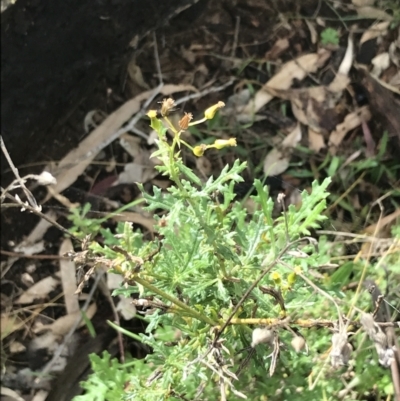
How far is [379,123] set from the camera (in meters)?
1.18

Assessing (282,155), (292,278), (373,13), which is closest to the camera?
(292,278)

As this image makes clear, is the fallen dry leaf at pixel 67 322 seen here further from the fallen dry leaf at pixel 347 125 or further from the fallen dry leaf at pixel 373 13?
the fallen dry leaf at pixel 373 13

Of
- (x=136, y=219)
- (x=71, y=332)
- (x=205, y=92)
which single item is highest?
(x=205, y=92)

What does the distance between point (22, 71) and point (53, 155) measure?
0.74ft

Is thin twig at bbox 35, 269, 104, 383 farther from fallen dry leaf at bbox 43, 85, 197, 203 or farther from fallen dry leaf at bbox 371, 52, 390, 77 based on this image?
fallen dry leaf at bbox 371, 52, 390, 77

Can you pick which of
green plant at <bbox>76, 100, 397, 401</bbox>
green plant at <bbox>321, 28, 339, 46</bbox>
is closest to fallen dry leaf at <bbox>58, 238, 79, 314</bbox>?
green plant at <bbox>76, 100, 397, 401</bbox>

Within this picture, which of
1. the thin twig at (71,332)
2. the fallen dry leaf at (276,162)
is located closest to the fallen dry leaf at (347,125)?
the fallen dry leaf at (276,162)

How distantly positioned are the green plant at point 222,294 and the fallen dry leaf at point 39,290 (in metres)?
0.43

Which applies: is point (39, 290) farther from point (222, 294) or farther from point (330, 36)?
point (330, 36)

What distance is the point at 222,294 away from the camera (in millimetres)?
671

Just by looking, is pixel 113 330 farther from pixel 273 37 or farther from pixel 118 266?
pixel 273 37

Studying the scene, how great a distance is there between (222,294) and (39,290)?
0.72 m

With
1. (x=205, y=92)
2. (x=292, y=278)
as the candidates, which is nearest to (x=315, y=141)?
(x=205, y=92)

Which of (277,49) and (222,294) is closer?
(222,294)
